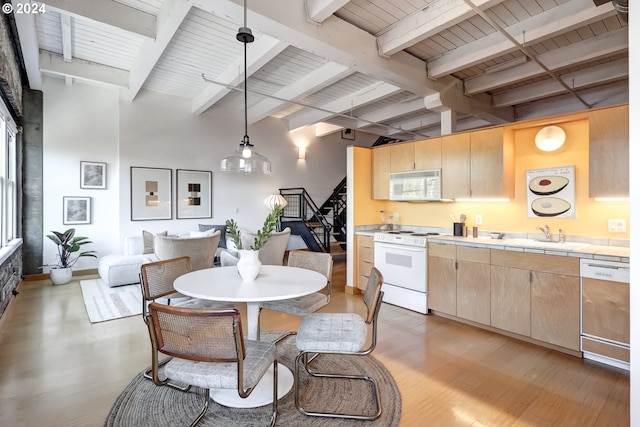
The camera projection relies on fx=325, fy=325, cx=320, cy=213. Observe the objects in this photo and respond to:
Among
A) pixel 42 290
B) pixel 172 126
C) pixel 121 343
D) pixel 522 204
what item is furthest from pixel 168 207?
pixel 522 204

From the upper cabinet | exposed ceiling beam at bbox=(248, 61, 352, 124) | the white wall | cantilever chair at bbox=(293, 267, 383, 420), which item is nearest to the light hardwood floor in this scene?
cantilever chair at bbox=(293, 267, 383, 420)

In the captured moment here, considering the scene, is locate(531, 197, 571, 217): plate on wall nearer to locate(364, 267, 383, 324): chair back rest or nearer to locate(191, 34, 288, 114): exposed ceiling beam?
locate(364, 267, 383, 324): chair back rest

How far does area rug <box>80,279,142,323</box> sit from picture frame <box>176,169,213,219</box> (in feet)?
6.99

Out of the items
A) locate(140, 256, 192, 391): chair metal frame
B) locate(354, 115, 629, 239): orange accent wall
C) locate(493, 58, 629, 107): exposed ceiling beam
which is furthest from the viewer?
locate(493, 58, 629, 107): exposed ceiling beam

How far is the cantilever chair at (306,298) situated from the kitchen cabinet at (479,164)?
2120 mm

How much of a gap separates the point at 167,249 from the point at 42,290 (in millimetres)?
2430

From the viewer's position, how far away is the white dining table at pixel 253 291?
204 cm

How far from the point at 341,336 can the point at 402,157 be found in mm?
3255

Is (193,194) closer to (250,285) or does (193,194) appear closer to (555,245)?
(250,285)

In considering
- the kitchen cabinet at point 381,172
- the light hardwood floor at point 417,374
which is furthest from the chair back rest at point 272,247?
the kitchen cabinet at point 381,172

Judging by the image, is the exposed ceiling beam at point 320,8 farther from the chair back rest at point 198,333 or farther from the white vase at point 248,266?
the chair back rest at point 198,333

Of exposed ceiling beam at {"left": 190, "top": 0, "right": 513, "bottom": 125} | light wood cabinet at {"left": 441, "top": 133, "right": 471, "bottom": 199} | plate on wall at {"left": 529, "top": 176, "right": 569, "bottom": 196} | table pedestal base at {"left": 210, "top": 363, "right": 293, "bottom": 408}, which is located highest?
exposed ceiling beam at {"left": 190, "top": 0, "right": 513, "bottom": 125}

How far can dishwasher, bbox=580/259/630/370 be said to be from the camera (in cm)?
264

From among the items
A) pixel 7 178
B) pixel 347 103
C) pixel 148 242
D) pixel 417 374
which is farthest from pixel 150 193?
pixel 417 374
